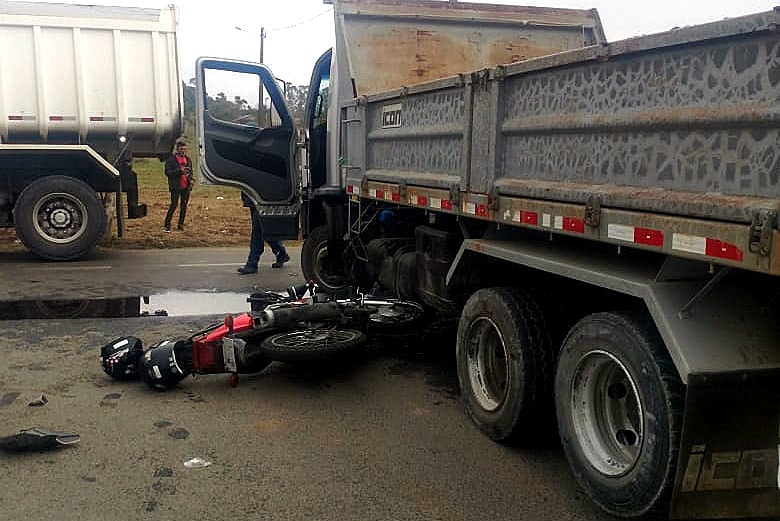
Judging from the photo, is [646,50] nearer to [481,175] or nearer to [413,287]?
[481,175]

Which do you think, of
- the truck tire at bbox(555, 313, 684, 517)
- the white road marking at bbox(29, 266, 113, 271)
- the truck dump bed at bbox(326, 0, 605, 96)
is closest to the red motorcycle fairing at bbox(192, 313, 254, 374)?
the truck tire at bbox(555, 313, 684, 517)

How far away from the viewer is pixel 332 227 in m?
7.19

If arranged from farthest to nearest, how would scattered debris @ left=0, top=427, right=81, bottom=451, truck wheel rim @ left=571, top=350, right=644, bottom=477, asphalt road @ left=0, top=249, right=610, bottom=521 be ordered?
scattered debris @ left=0, top=427, right=81, bottom=451 < asphalt road @ left=0, top=249, right=610, bottom=521 < truck wheel rim @ left=571, top=350, right=644, bottom=477

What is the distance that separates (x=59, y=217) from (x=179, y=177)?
3283 millimetres

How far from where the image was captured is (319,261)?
7.84 m

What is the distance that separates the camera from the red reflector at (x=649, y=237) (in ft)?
8.61

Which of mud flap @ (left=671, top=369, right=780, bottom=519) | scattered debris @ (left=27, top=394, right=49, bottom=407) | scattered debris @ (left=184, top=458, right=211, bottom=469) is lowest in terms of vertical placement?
scattered debris @ (left=184, top=458, right=211, bottom=469)

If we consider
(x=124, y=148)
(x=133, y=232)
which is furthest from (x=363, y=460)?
(x=133, y=232)

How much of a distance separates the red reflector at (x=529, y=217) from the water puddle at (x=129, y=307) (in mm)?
4338

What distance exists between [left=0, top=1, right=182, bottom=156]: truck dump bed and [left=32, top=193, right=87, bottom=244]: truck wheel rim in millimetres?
855

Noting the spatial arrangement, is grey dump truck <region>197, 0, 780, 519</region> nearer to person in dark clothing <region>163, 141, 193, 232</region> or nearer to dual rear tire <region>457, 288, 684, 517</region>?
dual rear tire <region>457, 288, 684, 517</region>

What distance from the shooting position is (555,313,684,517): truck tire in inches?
103

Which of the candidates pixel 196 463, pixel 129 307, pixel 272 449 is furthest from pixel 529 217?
pixel 129 307

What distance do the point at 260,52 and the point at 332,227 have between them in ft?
96.2
